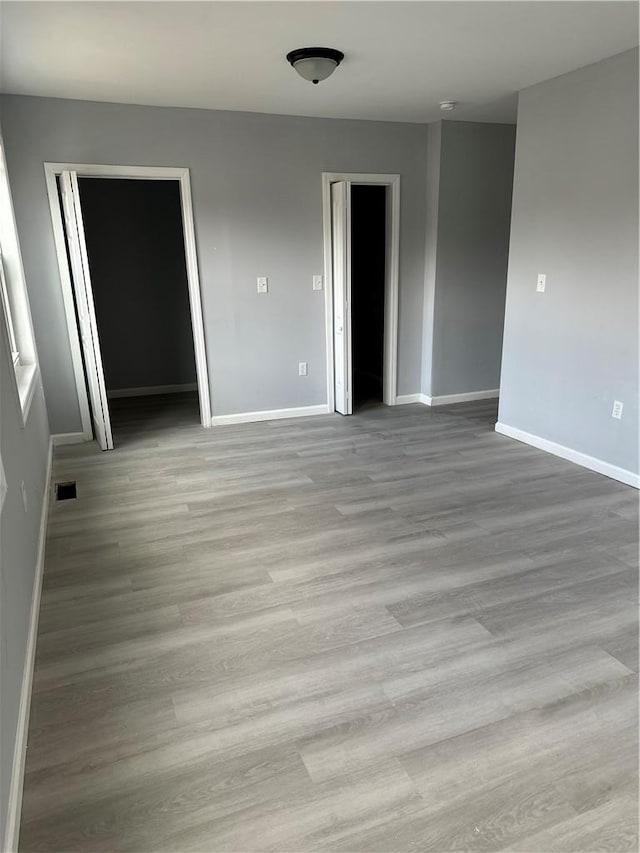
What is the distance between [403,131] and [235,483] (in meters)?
3.40

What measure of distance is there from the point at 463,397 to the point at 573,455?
1711 millimetres

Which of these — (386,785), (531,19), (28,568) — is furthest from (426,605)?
(531,19)

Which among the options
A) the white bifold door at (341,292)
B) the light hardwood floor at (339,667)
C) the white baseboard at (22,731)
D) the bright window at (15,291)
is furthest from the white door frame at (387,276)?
the white baseboard at (22,731)

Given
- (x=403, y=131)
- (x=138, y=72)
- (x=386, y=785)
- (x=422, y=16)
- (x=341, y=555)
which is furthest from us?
(x=403, y=131)

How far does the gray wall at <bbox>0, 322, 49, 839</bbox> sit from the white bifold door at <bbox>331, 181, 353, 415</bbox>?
8.77 feet

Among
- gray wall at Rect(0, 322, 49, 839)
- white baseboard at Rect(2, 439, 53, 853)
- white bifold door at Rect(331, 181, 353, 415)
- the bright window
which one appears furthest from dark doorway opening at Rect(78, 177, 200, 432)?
white baseboard at Rect(2, 439, 53, 853)

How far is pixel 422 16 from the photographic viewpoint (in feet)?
8.46

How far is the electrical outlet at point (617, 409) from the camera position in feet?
11.6

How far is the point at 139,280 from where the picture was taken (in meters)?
5.99

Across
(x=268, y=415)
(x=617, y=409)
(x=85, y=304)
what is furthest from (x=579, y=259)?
(x=85, y=304)

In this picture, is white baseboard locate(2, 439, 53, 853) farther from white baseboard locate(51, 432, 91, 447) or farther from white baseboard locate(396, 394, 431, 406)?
white baseboard locate(396, 394, 431, 406)

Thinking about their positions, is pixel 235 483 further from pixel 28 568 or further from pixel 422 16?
pixel 422 16

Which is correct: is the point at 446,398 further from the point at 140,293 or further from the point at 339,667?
the point at 339,667

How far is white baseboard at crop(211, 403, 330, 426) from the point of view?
195 inches
